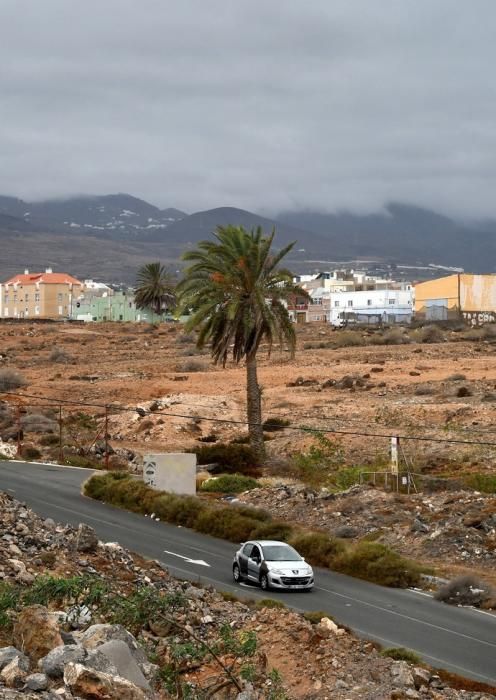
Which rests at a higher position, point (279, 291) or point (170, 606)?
point (279, 291)

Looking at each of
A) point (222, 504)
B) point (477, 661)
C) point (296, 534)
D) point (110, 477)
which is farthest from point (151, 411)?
point (477, 661)

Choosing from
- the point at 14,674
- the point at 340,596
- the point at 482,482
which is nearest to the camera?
the point at 14,674

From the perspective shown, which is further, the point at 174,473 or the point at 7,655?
the point at 174,473

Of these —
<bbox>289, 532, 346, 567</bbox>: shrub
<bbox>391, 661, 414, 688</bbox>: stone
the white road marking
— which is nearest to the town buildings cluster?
<bbox>289, 532, 346, 567</bbox>: shrub

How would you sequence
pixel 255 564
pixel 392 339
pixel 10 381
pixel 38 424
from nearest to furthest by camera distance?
pixel 255 564, pixel 38 424, pixel 10 381, pixel 392 339

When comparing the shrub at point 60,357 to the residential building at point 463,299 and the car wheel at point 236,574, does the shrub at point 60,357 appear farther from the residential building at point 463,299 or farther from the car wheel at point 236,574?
the car wheel at point 236,574

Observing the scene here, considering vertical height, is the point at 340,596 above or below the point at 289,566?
below

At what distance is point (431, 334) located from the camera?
11856cm

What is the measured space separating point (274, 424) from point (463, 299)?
91443 millimetres

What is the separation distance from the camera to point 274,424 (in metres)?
65.6

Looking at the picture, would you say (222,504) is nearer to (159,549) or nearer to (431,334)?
(159,549)

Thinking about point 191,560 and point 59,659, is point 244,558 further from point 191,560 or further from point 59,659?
point 59,659

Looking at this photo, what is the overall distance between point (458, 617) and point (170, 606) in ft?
34.1

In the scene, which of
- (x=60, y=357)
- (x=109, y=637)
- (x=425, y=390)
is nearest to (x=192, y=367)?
(x=60, y=357)
